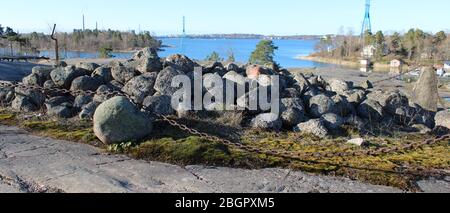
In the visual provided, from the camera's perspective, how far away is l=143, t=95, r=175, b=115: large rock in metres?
7.11

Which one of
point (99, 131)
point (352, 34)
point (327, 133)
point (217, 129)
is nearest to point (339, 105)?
point (327, 133)

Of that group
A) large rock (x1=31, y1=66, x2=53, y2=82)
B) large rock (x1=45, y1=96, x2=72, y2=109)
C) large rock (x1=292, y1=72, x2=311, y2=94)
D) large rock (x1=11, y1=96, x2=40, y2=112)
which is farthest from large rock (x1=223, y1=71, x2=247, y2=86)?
large rock (x1=31, y1=66, x2=53, y2=82)

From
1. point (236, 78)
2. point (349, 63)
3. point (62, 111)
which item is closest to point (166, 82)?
point (236, 78)

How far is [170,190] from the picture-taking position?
14.5ft

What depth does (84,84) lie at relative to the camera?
321 inches

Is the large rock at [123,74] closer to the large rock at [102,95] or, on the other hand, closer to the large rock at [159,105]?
the large rock at [102,95]

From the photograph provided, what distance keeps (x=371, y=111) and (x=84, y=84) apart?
4.94 metres

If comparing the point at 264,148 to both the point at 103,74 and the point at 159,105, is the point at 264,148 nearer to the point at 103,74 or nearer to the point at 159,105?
the point at 159,105

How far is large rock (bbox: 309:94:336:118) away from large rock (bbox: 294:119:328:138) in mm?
533

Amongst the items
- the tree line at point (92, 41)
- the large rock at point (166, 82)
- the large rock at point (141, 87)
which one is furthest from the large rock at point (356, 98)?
the tree line at point (92, 41)

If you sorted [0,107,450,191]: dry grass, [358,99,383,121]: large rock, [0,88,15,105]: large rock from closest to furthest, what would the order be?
[0,107,450,191]: dry grass, [358,99,383,121]: large rock, [0,88,15,105]: large rock

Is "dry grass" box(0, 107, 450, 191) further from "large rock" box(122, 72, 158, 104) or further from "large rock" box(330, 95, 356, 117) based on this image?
"large rock" box(122, 72, 158, 104)

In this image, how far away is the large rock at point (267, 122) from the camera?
22.4 feet
